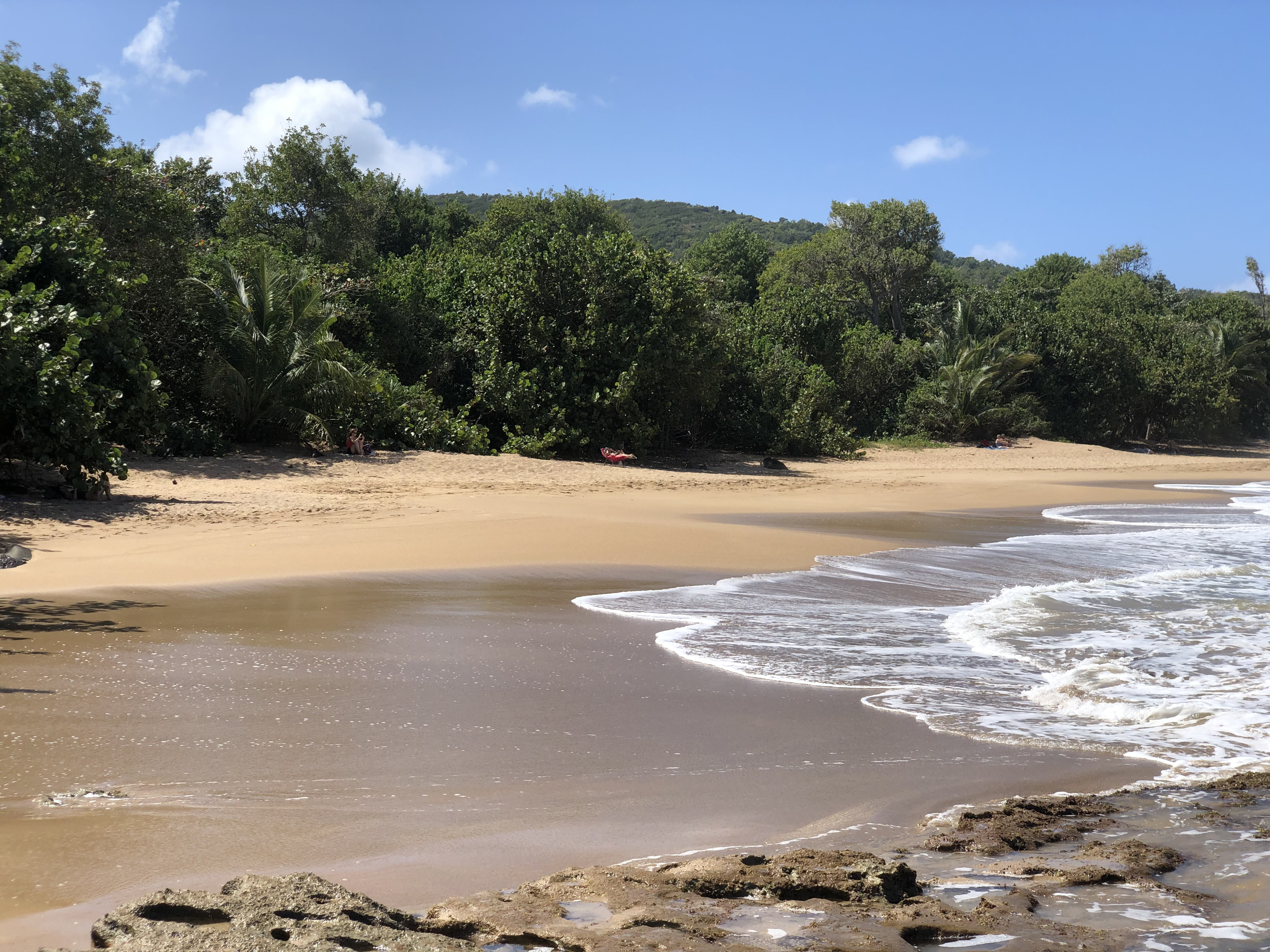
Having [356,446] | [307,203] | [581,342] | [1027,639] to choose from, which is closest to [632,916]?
[1027,639]

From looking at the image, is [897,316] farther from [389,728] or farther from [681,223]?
[681,223]

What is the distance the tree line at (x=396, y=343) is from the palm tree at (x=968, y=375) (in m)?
0.10

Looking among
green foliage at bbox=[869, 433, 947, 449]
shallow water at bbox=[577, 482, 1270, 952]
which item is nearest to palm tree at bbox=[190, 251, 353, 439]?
shallow water at bbox=[577, 482, 1270, 952]

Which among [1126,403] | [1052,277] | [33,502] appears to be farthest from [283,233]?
[1052,277]

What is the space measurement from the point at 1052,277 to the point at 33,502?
214ft

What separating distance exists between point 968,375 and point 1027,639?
26.2 m

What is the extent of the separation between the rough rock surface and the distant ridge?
87.3 m

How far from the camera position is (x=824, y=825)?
3.66 m

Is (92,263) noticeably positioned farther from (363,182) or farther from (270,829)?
(363,182)

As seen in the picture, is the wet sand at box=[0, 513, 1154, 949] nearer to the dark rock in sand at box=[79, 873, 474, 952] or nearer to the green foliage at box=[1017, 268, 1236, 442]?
the dark rock in sand at box=[79, 873, 474, 952]

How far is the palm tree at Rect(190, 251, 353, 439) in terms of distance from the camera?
17.4m

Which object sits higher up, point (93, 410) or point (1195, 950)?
point (93, 410)

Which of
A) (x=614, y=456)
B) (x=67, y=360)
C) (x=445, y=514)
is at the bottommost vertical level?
(x=445, y=514)

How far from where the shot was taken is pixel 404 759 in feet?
13.7
